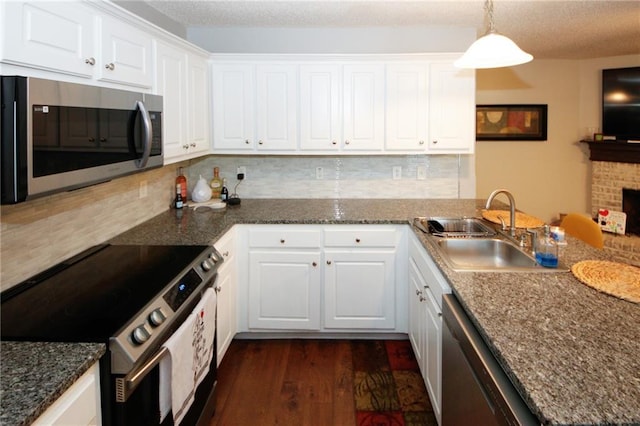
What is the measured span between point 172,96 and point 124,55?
63 centimetres

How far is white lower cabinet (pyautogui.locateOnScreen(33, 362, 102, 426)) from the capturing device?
107 cm

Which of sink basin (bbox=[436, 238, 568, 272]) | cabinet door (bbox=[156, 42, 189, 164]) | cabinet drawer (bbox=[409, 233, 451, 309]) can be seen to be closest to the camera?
cabinet drawer (bbox=[409, 233, 451, 309])

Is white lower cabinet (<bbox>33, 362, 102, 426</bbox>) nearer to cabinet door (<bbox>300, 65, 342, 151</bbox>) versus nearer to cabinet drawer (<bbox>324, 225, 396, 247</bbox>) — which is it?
cabinet drawer (<bbox>324, 225, 396, 247</bbox>)

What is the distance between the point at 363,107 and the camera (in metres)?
3.36

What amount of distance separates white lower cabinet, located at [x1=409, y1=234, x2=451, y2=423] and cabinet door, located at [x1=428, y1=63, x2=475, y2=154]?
0.95 m

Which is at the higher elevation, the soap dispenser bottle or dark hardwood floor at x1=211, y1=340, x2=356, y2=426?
the soap dispenser bottle

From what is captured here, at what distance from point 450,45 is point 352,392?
2759mm

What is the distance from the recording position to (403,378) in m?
2.65

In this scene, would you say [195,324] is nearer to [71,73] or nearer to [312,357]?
[71,73]

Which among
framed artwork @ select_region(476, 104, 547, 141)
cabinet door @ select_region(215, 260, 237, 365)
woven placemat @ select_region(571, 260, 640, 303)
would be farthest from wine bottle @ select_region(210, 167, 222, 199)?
framed artwork @ select_region(476, 104, 547, 141)

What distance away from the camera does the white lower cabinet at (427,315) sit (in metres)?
2.00

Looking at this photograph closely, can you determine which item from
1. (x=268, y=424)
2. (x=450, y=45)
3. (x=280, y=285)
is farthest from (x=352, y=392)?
(x=450, y=45)

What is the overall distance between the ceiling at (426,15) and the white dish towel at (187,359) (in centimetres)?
204

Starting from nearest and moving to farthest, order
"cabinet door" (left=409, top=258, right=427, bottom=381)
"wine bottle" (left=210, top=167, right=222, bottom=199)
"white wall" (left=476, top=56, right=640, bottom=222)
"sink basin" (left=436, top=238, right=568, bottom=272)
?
"sink basin" (left=436, top=238, right=568, bottom=272) < "cabinet door" (left=409, top=258, right=427, bottom=381) < "wine bottle" (left=210, top=167, right=222, bottom=199) < "white wall" (left=476, top=56, right=640, bottom=222)
